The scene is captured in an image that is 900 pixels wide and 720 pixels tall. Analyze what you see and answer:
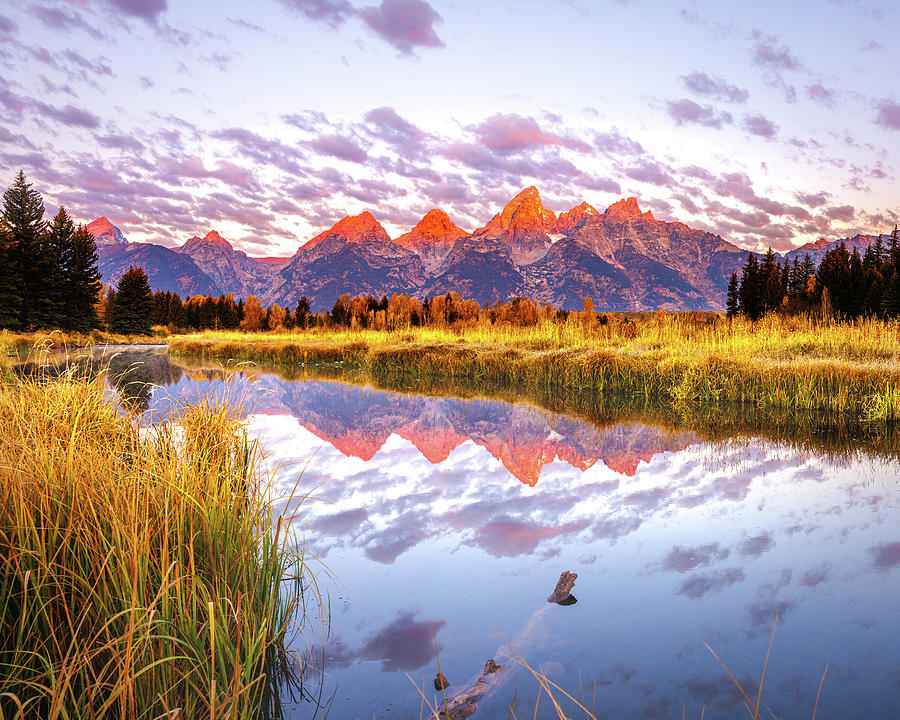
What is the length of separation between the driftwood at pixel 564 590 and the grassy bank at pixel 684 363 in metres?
8.82

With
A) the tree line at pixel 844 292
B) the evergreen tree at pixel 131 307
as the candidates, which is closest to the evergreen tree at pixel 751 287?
the tree line at pixel 844 292

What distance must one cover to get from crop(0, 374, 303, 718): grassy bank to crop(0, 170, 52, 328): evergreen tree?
4350 centimetres

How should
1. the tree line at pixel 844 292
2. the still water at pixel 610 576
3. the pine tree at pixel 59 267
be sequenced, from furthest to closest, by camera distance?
the pine tree at pixel 59 267
the tree line at pixel 844 292
the still water at pixel 610 576

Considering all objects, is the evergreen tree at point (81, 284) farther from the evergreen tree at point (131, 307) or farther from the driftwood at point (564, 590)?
the driftwood at point (564, 590)

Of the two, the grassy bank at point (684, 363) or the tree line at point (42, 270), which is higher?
the tree line at point (42, 270)

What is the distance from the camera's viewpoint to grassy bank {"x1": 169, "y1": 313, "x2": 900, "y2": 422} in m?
11.1

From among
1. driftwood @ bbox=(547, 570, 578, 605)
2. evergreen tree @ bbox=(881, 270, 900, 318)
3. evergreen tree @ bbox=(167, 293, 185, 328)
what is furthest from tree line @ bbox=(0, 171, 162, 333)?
evergreen tree @ bbox=(881, 270, 900, 318)

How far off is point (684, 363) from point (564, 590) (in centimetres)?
1088

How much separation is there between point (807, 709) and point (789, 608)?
1090 mm

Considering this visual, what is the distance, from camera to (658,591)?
366cm

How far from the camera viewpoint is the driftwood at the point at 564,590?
3528 mm

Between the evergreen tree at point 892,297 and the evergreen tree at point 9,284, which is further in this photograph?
the evergreen tree at point 9,284

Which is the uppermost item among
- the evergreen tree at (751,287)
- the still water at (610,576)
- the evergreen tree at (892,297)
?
the evergreen tree at (751,287)

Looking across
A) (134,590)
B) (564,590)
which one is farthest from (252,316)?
(134,590)
